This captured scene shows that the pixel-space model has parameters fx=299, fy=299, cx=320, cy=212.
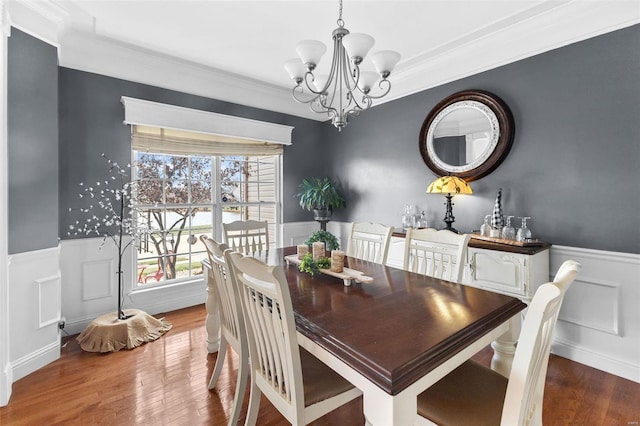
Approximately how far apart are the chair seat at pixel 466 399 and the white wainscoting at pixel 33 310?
110 inches

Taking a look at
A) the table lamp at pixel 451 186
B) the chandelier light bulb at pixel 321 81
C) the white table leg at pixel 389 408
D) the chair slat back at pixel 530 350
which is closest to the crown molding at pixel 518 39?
the table lamp at pixel 451 186

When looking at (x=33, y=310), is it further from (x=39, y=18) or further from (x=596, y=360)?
(x=596, y=360)

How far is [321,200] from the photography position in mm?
4168

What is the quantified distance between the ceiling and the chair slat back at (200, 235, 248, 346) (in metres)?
1.91

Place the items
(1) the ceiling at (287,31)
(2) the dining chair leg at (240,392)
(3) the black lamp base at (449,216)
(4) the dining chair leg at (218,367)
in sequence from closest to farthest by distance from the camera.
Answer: (2) the dining chair leg at (240,392), (4) the dining chair leg at (218,367), (1) the ceiling at (287,31), (3) the black lamp base at (449,216)

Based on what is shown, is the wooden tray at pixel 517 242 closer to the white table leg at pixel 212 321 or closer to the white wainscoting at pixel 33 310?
the white table leg at pixel 212 321

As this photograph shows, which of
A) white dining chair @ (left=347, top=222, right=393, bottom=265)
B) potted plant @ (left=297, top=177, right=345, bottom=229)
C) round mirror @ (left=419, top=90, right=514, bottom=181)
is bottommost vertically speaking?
white dining chair @ (left=347, top=222, right=393, bottom=265)

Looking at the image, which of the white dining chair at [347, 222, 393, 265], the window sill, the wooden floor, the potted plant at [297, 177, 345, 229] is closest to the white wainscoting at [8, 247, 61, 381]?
the wooden floor

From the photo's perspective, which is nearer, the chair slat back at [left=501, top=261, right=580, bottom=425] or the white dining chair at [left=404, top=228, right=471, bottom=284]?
the chair slat back at [left=501, top=261, right=580, bottom=425]

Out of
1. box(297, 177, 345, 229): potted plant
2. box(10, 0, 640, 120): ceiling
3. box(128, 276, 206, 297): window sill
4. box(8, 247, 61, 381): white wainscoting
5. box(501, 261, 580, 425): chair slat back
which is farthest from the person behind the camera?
box(297, 177, 345, 229): potted plant

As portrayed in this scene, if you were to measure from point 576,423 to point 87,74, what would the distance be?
4.69 meters

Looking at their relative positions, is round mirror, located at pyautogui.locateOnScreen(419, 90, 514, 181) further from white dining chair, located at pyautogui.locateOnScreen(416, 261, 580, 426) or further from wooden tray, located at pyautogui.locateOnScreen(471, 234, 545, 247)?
white dining chair, located at pyautogui.locateOnScreen(416, 261, 580, 426)

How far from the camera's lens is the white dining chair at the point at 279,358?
1.16 meters

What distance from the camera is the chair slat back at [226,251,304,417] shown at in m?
1.14
